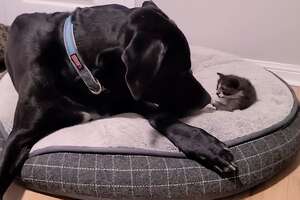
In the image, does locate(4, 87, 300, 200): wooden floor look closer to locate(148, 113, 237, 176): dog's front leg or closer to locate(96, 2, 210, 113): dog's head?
locate(148, 113, 237, 176): dog's front leg

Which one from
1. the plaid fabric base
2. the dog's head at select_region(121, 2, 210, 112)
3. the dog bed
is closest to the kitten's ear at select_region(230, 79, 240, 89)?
the dog bed

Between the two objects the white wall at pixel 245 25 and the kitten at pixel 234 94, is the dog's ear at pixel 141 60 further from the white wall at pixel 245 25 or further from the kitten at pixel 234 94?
the white wall at pixel 245 25

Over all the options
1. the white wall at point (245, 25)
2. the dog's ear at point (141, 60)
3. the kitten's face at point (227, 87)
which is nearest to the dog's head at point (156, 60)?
the dog's ear at point (141, 60)

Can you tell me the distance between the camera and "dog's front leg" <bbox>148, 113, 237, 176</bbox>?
5.30 feet

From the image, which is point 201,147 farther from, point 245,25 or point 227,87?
point 245,25

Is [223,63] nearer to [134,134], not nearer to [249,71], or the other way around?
[249,71]

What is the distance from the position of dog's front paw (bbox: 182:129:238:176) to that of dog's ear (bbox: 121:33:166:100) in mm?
259

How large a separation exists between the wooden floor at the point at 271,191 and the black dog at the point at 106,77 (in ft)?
0.27

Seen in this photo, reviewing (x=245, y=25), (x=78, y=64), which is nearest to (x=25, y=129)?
(x=78, y=64)

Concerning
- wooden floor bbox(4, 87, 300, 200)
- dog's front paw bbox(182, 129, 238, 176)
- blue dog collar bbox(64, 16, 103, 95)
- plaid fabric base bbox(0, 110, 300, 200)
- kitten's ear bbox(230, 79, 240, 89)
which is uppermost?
blue dog collar bbox(64, 16, 103, 95)

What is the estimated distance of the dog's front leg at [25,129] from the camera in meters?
1.69

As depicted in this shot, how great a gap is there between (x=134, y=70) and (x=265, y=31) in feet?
4.02

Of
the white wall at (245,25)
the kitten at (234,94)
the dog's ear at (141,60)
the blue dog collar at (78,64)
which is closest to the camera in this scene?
the dog's ear at (141,60)

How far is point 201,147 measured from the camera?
163 cm
